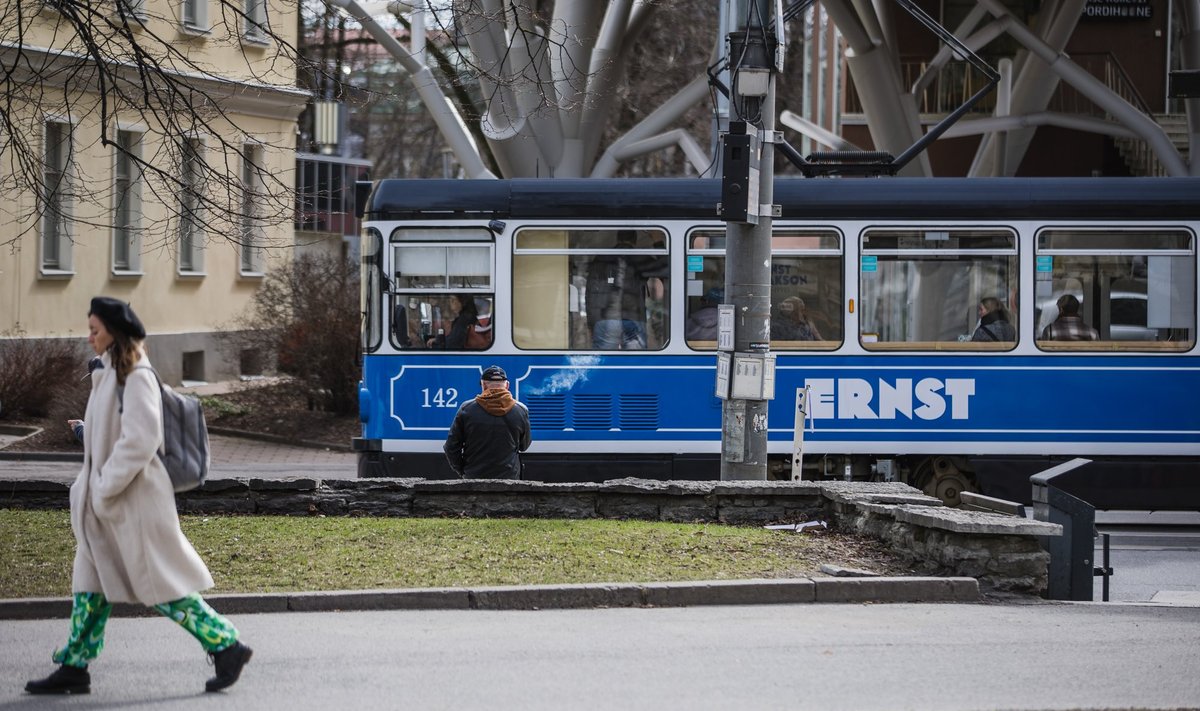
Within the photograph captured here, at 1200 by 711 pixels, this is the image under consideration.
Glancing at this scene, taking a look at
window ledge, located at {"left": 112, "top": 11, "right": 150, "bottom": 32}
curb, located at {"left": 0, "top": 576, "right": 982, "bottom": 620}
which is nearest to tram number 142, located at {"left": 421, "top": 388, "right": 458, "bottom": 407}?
window ledge, located at {"left": 112, "top": 11, "right": 150, "bottom": 32}

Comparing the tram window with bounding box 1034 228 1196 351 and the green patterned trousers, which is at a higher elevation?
the tram window with bounding box 1034 228 1196 351

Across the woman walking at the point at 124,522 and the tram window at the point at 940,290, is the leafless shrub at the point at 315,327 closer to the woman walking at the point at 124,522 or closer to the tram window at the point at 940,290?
the tram window at the point at 940,290

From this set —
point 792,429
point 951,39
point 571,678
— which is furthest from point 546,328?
point 571,678

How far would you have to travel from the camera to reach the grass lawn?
30.2 ft

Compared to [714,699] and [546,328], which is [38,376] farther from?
[714,699]

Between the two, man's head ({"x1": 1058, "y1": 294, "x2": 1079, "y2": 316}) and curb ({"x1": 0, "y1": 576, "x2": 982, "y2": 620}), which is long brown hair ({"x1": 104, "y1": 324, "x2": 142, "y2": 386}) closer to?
curb ({"x1": 0, "y1": 576, "x2": 982, "y2": 620})

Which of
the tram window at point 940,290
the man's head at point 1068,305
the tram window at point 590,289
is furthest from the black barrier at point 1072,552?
the tram window at point 590,289

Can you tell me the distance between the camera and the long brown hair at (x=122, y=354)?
6.57 meters

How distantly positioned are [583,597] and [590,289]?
19.3ft

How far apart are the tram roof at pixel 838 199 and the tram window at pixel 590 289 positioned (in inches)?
10.1

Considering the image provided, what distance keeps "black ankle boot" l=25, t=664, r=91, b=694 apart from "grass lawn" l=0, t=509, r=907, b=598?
2137mm

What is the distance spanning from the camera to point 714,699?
6.79m

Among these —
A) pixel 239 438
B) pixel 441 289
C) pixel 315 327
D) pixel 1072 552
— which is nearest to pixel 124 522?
pixel 1072 552

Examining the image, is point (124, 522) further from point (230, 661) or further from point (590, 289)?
point (590, 289)
